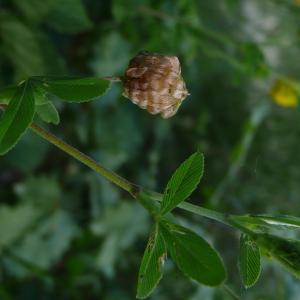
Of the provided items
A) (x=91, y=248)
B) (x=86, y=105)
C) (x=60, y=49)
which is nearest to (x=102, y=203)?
(x=91, y=248)

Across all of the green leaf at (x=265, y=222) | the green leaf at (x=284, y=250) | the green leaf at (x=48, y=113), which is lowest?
the green leaf at (x=48, y=113)

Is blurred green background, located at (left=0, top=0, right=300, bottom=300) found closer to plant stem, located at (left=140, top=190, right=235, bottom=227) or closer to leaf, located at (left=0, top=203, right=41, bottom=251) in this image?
leaf, located at (left=0, top=203, right=41, bottom=251)

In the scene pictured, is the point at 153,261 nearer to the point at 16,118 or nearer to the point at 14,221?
the point at 16,118

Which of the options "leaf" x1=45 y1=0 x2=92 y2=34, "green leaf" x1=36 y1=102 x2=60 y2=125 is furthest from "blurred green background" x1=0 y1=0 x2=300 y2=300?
"green leaf" x1=36 y1=102 x2=60 y2=125

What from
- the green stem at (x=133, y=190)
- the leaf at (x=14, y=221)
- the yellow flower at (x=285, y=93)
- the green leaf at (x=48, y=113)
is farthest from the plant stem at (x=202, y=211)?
the leaf at (x=14, y=221)

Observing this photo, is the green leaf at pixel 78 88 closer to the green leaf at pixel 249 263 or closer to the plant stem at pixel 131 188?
the plant stem at pixel 131 188

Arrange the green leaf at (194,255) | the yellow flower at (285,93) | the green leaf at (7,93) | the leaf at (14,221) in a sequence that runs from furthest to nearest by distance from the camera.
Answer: the leaf at (14,221), the yellow flower at (285,93), the green leaf at (7,93), the green leaf at (194,255)

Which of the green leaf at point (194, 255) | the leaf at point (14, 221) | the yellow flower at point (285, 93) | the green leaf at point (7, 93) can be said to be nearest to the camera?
the green leaf at point (194, 255)
